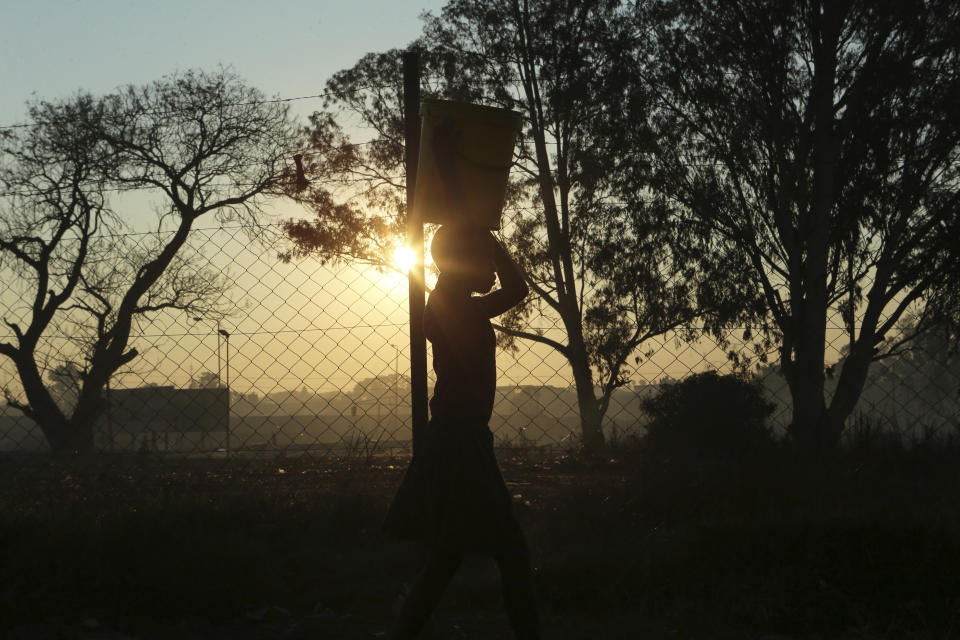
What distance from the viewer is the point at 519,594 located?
7.81 feet

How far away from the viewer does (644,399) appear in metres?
10.3

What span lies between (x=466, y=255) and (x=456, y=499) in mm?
768

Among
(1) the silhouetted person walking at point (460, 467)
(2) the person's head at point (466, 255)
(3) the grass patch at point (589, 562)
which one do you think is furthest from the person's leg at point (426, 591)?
(2) the person's head at point (466, 255)

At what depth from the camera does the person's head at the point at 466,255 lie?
2.57 meters

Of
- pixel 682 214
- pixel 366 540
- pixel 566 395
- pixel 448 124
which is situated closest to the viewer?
pixel 448 124

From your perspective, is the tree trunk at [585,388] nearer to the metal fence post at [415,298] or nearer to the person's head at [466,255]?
the metal fence post at [415,298]

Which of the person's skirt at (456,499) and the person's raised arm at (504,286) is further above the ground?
the person's raised arm at (504,286)

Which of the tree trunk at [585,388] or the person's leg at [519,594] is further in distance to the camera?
the tree trunk at [585,388]

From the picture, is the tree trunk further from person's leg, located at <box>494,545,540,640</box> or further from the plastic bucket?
person's leg, located at <box>494,545,540,640</box>

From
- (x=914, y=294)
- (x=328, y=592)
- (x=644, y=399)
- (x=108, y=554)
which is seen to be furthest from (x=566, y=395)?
(x=644, y=399)

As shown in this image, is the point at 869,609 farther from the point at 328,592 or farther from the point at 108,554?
the point at 108,554

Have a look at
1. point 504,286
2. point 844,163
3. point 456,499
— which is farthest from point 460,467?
point 844,163

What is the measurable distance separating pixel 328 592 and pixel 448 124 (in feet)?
6.55

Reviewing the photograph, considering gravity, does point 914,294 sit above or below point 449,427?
above
